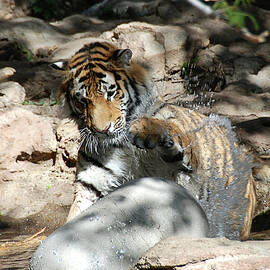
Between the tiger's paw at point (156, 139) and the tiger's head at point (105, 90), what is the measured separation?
0.30 feet

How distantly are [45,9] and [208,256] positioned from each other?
773 centimetres

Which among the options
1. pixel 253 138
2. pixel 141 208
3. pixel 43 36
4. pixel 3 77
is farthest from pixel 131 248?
pixel 43 36

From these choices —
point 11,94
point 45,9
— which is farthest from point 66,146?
point 45,9

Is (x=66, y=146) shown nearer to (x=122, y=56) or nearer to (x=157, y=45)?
(x=122, y=56)

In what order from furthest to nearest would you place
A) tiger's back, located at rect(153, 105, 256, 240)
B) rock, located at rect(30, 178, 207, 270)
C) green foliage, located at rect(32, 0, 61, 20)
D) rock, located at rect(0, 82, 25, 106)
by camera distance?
green foliage, located at rect(32, 0, 61, 20), rock, located at rect(0, 82, 25, 106), tiger's back, located at rect(153, 105, 256, 240), rock, located at rect(30, 178, 207, 270)

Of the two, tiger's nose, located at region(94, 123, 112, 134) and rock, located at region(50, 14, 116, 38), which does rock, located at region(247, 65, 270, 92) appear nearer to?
rock, located at region(50, 14, 116, 38)

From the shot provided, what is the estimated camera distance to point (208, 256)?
5.64ft

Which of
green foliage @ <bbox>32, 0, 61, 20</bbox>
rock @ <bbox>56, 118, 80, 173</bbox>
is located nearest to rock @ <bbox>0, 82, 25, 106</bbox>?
rock @ <bbox>56, 118, 80, 173</bbox>

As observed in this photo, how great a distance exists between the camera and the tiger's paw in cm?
326

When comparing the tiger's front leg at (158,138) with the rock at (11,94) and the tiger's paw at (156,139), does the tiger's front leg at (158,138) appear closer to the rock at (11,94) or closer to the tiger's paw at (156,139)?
the tiger's paw at (156,139)

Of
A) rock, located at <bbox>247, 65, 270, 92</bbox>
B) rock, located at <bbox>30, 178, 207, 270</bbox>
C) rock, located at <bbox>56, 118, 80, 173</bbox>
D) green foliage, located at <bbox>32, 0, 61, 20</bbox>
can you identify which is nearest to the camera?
rock, located at <bbox>30, 178, 207, 270</bbox>

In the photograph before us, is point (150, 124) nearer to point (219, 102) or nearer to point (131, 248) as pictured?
point (131, 248)

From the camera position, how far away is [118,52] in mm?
3521

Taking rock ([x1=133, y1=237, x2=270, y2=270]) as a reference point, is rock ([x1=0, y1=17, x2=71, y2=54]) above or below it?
below
